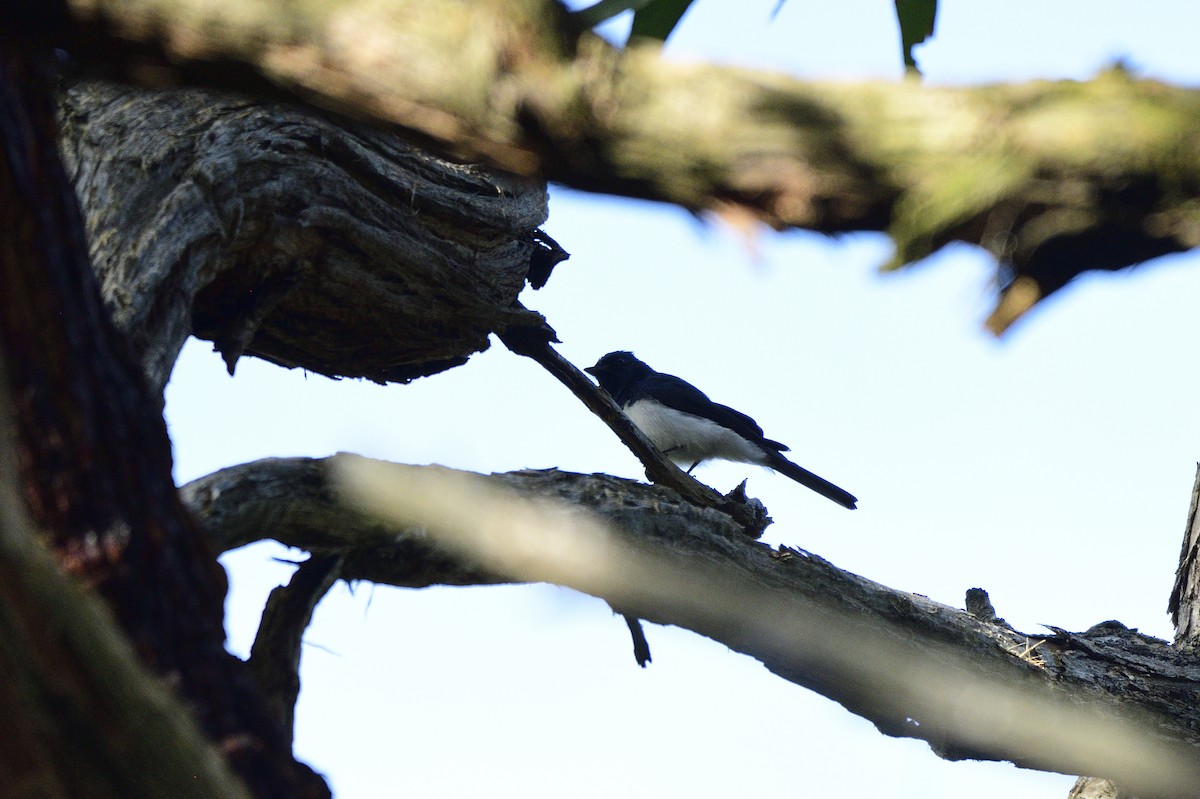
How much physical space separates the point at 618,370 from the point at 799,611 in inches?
306

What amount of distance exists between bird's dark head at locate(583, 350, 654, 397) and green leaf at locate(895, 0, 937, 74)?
7962mm

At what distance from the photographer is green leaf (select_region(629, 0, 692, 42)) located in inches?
127

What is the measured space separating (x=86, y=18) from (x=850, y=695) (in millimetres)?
3104

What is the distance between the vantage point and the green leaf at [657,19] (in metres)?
3.22

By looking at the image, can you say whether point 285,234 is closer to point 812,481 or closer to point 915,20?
point 915,20

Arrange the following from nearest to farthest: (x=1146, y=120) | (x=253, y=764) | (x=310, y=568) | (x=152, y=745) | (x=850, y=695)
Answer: (x=152, y=745)
(x=1146, y=120)
(x=253, y=764)
(x=310, y=568)
(x=850, y=695)

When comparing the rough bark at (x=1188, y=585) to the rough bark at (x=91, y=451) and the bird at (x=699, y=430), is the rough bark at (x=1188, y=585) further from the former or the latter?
the bird at (x=699, y=430)

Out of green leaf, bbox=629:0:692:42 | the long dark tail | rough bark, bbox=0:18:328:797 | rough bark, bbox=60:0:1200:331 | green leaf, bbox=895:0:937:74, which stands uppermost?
the long dark tail

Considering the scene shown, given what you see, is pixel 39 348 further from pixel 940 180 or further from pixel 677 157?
pixel 940 180

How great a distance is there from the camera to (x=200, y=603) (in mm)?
2014

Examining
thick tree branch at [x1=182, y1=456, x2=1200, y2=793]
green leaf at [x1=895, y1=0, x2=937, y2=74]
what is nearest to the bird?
thick tree branch at [x1=182, y1=456, x2=1200, y2=793]

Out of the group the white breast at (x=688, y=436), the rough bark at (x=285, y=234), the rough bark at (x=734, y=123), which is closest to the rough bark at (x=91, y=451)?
the rough bark at (x=734, y=123)

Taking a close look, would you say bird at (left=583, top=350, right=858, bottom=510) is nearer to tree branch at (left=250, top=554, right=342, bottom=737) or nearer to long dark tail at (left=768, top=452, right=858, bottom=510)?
long dark tail at (left=768, top=452, right=858, bottom=510)

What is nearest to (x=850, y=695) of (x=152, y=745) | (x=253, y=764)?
(x=253, y=764)
